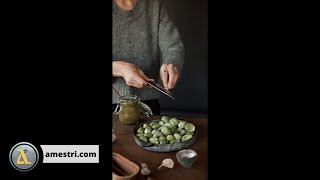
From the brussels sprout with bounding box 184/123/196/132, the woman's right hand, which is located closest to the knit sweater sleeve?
the woman's right hand

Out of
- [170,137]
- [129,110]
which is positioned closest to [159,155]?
[170,137]

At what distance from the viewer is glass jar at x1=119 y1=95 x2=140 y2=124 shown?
2.78 feet

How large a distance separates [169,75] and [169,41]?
0.12 m

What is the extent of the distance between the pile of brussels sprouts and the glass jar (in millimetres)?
73

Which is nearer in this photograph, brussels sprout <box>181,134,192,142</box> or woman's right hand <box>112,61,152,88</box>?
brussels sprout <box>181,134,192,142</box>

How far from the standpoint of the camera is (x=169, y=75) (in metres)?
0.92

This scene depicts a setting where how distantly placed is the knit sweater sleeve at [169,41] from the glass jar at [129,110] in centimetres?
19

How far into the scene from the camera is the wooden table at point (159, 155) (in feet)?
2.09

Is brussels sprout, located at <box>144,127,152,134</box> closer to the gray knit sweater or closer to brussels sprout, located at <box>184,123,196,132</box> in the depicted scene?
brussels sprout, located at <box>184,123,196,132</box>

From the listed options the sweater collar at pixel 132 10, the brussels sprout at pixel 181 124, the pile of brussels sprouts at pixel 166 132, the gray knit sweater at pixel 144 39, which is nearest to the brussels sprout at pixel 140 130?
the pile of brussels sprouts at pixel 166 132

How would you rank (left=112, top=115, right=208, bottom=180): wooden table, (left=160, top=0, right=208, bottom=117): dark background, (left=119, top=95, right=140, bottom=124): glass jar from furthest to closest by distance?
(left=160, top=0, right=208, bottom=117): dark background, (left=119, top=95, right=140, bottom=124): glass jar, (left=112, top=115, right=208, bottom=180): wooden table
